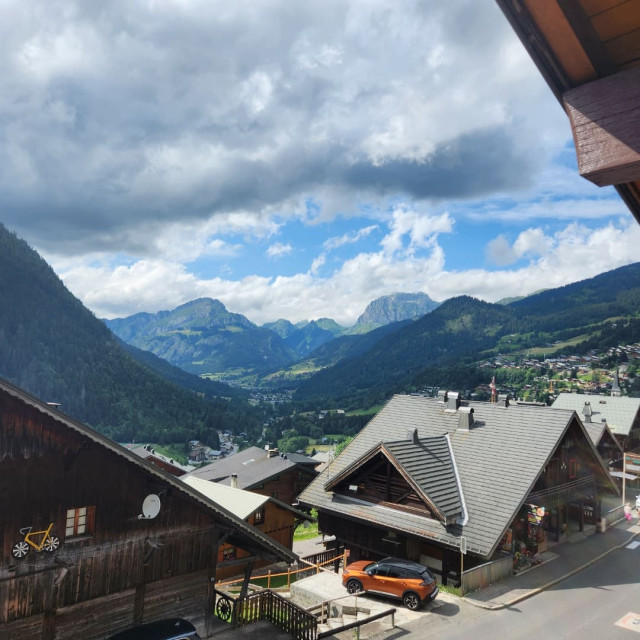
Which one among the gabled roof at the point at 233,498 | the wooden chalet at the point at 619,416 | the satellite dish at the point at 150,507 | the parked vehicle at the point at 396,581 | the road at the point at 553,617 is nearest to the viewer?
the satellite dish at the point at 150,507

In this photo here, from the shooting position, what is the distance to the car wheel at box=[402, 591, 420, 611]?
875 inches

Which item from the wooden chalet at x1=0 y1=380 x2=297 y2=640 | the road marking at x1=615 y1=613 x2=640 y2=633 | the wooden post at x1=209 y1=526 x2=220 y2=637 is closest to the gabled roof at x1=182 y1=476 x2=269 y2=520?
the wooden post at x1=209 y1=526 x2=220 y2=637

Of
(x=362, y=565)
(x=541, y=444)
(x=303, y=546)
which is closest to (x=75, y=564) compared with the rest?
→ (x=362, y=565)

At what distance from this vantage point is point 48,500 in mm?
14961

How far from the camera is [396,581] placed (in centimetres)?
2295

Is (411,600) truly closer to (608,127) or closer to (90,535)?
(90,535)

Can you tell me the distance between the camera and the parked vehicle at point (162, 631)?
50.7 feet

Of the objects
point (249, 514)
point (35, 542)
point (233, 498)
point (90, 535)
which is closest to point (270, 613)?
point (90, 535)

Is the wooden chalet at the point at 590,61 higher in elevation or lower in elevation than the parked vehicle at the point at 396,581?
higher

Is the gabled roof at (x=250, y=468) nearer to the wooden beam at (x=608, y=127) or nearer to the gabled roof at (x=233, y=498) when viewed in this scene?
the gabled roof at (x=233, y=498)

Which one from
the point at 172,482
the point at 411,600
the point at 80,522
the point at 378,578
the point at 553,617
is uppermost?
the point at 172,482

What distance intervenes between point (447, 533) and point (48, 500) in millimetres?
18775

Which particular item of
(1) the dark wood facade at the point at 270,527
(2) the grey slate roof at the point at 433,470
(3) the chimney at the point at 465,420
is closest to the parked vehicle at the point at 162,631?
(2) the grey slate roof at the point at 433,470

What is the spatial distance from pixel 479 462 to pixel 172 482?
19631mm
